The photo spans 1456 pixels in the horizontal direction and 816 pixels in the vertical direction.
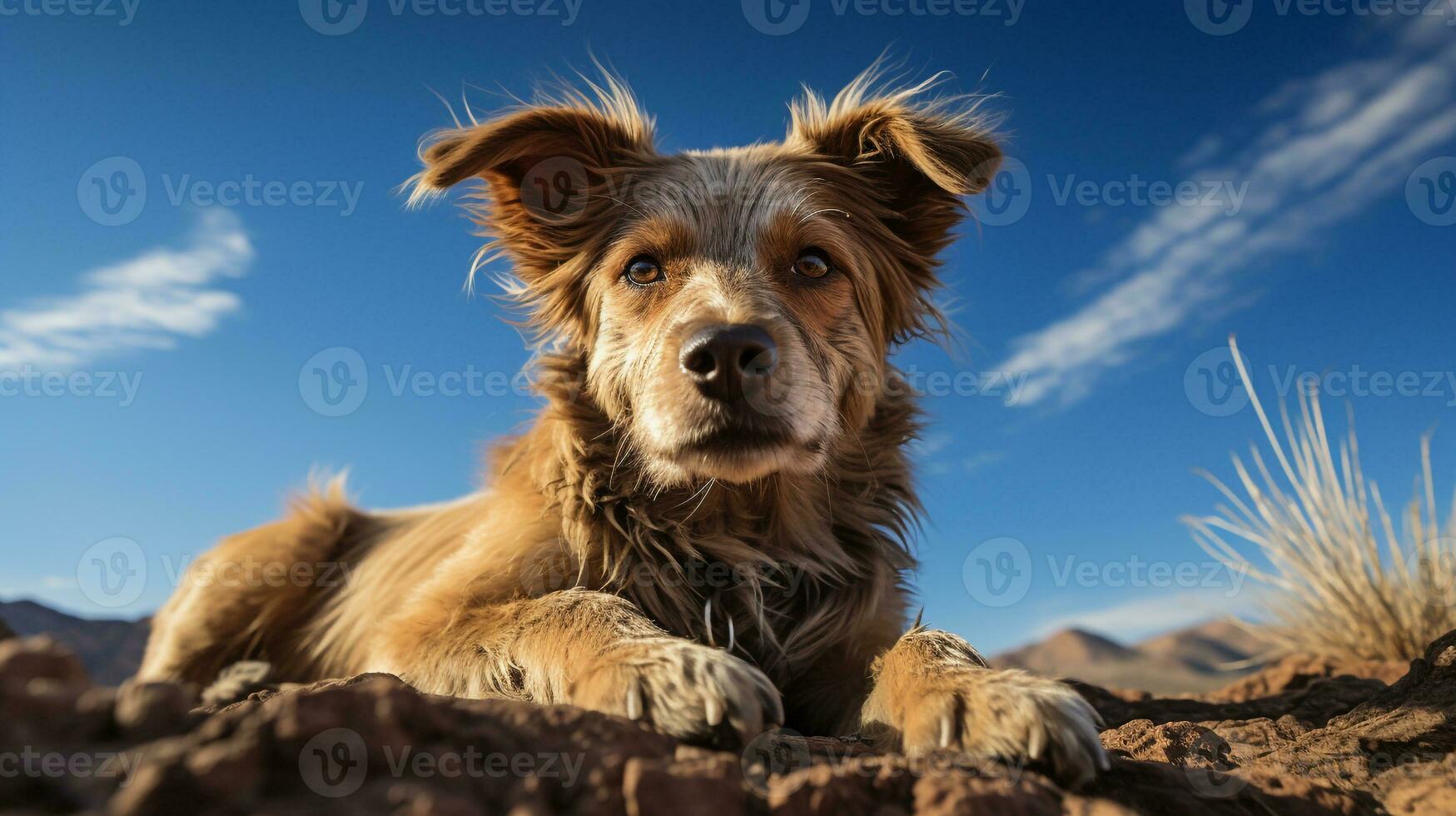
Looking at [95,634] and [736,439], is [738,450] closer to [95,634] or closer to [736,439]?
[736,439]

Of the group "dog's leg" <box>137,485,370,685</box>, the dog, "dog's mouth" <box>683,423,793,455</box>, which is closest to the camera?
the dog

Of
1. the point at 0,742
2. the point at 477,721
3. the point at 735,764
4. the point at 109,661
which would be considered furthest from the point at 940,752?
the point at 109,661

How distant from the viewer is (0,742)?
5.03 ft

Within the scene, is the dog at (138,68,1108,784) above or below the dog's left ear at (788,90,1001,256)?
below

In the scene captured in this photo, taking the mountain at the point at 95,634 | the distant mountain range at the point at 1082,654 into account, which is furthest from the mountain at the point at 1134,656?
the mountain at the point at 95,634

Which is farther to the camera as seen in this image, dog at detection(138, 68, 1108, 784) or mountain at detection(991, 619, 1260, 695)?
mountain at detection(991, 619, 1260, 695)

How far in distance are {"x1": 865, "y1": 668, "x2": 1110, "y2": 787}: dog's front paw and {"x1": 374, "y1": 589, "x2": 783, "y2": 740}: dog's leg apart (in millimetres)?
426

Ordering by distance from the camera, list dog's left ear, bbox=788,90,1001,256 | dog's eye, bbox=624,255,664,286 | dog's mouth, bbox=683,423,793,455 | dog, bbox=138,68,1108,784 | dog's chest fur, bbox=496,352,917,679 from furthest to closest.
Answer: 1. dog's left ear, bbox=788,90,1001,256
2. dog's eye, bbox=624,255,664,286
3. dog's chest fur, bbox=496,352,917,679
4. dog's mouth, bbox=683,423,793,455
5. dog, bbox=138,68,1108,784

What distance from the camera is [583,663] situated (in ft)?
9.11

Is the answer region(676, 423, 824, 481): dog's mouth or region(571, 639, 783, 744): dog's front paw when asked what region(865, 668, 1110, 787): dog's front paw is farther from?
region(676, 423, 824, 481): dog's mouth

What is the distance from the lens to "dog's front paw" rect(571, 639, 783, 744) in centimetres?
239

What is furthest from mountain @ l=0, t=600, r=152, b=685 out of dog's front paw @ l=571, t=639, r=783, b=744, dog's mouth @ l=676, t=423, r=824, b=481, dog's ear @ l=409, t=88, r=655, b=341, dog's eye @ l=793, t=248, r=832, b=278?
dog's front paw @ l=571, t=639, r=783, b=744

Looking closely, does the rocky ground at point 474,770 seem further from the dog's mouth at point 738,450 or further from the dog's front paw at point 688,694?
the dog's mouth at point 738,450

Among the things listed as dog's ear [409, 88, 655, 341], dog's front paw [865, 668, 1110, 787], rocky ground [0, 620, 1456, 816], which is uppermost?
dog's ear [409, 88, 655, 341]
